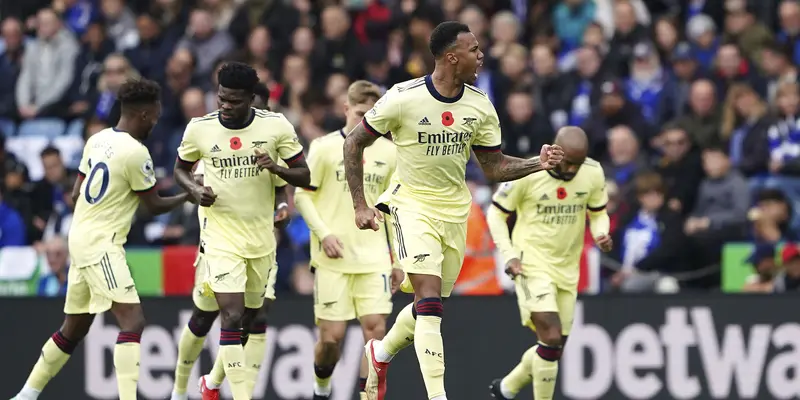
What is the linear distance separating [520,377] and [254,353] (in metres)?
2.53

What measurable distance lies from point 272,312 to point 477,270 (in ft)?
7.97

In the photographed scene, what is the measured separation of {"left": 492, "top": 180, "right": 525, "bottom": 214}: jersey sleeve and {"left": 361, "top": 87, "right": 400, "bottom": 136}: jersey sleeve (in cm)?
245

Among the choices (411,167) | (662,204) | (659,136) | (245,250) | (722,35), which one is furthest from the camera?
(722,35)

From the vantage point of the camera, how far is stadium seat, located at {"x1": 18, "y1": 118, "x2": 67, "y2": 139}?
2114 cm

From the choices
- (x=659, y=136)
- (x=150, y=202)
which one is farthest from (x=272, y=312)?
(x=659, y=136)

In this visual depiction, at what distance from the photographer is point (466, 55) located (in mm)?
11523

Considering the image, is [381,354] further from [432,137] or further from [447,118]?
[447,118]

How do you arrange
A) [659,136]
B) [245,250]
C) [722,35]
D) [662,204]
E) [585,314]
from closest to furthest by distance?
[245,250] < [585,314] < [662,204] < [659,136] < [722,35]

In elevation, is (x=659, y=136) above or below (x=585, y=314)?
above

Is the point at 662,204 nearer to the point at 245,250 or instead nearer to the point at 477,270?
the point at 477,270

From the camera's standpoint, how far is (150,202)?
1299 centimetres

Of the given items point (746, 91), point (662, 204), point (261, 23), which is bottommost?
point (662, 204)

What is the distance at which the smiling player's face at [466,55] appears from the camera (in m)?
11.5

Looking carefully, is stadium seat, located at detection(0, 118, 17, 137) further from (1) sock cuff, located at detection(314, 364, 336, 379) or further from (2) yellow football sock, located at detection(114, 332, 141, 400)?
(2) yellow football sock, located at detection(114, 332, 141, 400)
